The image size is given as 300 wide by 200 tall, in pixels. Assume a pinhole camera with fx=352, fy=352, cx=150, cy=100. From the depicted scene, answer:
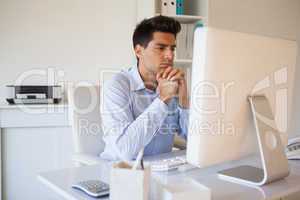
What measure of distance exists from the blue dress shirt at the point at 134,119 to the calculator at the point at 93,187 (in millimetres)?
348

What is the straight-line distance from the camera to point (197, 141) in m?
0.99

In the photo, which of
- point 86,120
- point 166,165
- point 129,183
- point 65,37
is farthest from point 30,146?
point 129,183

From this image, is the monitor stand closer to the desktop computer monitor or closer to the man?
the desktop computer monitor

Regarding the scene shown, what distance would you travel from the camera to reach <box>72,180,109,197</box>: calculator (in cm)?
97

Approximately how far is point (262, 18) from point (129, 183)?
277 cm

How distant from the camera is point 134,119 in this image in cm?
161

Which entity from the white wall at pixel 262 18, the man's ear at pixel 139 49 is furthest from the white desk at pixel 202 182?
the white wall at pixel 262 18

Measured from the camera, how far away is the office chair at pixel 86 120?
5.77ft

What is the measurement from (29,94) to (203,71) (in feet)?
6.41

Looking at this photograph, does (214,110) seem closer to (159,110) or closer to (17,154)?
(159,110)

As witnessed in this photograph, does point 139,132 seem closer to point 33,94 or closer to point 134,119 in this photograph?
point 134,119

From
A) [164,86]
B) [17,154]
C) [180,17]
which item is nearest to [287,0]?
[180,17]

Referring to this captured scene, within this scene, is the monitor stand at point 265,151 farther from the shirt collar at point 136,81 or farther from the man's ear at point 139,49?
the man's ear at point 139,49

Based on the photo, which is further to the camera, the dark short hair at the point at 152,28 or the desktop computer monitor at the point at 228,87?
the dark short hair at the point at 152,28
